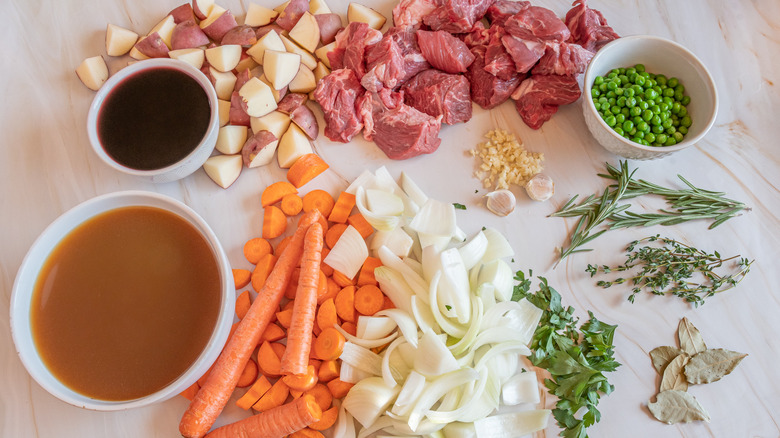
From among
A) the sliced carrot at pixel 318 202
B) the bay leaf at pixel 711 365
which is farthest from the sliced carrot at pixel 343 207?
the bay leaf at pixel 711 365

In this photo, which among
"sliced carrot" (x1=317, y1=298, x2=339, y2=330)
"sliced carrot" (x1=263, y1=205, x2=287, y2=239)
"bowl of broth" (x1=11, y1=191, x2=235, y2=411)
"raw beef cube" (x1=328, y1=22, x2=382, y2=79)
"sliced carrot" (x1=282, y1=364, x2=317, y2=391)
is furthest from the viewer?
"raw beef cube" (x1=328, y1=22, x2=382, y2=79)

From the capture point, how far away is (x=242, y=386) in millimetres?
1936

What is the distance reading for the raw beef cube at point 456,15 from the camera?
85.7 inches

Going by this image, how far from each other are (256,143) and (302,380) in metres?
0.91

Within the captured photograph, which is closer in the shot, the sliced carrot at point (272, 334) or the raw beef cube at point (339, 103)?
the sliced carrot at point (272, 334)

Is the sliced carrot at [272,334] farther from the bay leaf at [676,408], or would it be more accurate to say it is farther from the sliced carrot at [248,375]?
the bay leaf at [676,408]

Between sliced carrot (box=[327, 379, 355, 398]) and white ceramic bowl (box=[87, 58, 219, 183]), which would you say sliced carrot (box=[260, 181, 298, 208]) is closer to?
white ceramic bowl (box=[87, 58, 219, 183])


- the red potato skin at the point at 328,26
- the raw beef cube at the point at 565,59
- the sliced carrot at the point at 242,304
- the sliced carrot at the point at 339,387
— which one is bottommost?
the sliced carrot at the point at 339,387

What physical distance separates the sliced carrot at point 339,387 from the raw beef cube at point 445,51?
1.30 m

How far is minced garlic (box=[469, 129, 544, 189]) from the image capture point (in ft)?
6.96

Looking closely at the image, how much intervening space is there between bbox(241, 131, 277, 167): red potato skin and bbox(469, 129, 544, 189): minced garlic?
31.8 inches

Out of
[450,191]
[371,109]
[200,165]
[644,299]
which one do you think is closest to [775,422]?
[644,299]

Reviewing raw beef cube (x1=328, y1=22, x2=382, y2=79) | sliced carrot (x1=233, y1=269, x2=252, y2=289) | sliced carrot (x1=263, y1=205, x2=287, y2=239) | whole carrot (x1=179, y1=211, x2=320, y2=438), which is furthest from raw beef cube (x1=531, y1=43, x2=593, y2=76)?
sliced carrot (x1=233, y1=269, x2=252, y2=289)

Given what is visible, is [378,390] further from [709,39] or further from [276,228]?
[709,39]
